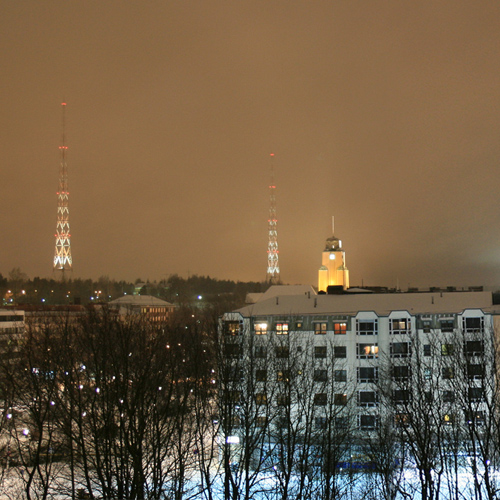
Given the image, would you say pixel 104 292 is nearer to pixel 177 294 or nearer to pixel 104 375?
pixel 177 294

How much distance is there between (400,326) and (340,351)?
2.89 meters

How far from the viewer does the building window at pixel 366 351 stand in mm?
25797

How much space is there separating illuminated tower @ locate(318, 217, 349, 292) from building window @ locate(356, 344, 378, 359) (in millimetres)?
56077

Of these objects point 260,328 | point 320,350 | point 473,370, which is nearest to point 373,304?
point 320,350

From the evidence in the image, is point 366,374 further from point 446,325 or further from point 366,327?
point 446,325

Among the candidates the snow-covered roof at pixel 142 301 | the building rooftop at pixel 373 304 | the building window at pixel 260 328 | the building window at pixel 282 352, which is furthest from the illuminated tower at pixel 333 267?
the building window at pixel 282 352

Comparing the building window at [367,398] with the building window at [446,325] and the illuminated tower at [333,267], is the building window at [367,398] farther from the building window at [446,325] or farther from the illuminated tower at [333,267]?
the illuminated tower at [333,267]

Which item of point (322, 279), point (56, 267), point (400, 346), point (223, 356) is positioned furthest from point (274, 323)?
point (56, 267)

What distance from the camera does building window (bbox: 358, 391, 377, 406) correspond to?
2441 centimetres

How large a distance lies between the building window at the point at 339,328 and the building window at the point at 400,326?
6.54 feet

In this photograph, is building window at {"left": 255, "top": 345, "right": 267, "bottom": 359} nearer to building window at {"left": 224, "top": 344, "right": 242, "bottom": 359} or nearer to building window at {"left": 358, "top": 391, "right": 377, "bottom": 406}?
building window at {"left": 224, "top": 344, "right": 242, "bottom": 359}

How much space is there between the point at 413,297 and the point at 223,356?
14707mm

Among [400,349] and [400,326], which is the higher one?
[400,326]

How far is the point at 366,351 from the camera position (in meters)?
25.9
